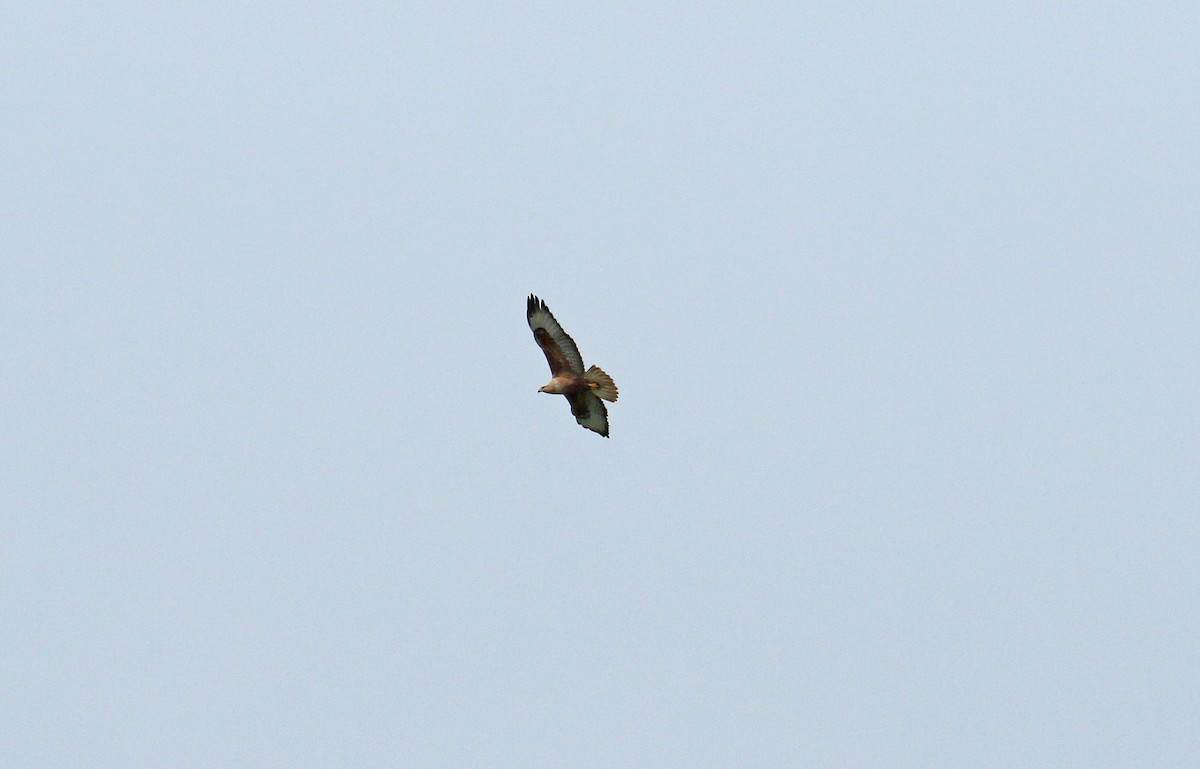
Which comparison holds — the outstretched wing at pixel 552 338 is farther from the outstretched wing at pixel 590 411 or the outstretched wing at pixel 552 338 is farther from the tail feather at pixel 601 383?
the outstretched wing at pixel 590 411

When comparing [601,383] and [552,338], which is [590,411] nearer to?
[601,383]

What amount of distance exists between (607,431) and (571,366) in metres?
1.74

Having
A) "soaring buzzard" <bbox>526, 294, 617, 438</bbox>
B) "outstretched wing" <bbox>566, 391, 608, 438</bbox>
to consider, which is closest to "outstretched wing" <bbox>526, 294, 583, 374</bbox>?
"soaring buzzard" <bbox>526, 294, 617, 438</bbox>

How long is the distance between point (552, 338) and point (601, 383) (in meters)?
1.17

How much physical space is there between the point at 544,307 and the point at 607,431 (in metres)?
2.75

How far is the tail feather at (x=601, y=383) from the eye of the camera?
53688mm

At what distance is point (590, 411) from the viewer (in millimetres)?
54656

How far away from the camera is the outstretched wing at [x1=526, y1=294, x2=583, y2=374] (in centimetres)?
5372

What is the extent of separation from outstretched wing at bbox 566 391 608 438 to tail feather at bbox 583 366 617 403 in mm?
250

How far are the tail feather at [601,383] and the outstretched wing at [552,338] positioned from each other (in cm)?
18

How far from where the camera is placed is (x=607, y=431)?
54969mm

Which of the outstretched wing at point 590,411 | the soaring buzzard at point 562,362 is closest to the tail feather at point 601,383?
the soaring buzzard at point 562,362

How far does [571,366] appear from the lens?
177ft

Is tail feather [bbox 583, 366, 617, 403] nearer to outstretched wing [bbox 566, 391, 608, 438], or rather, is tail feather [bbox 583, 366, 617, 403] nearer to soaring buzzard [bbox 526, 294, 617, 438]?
soaring buzzard [bbox 526, 294, 617, 438]
